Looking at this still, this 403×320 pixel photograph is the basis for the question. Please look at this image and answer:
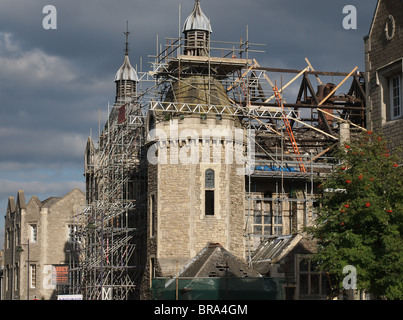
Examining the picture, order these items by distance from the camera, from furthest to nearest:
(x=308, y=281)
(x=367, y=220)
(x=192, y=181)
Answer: (x=192, y=181) → (x=308, y=281) → (x=367, y=220)

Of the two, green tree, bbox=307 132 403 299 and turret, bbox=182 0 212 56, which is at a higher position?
turret, bbox=182 0 212 56

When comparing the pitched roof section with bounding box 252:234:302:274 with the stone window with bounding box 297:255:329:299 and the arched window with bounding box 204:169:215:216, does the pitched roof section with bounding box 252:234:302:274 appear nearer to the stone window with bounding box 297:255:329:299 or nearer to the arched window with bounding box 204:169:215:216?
the stone window with bounding box 297:255:329:299

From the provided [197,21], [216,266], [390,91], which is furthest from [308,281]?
[197,21]

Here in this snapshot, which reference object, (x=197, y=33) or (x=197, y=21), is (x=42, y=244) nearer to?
(x=197, y=33)

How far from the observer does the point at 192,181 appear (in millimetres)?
39562

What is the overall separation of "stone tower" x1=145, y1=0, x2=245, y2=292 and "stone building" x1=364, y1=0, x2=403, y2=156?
41.9ft

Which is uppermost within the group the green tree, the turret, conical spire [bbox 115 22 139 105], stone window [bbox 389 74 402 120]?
conical spire [bbox 115 22 139 105]

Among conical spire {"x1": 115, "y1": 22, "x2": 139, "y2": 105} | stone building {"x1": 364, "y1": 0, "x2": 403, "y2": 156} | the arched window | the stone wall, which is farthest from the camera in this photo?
conical spire {"x1": 115, "y1": 22, "x2": 139, "y2": 105}

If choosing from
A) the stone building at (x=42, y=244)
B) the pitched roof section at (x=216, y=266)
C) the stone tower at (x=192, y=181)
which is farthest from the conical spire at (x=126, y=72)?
the pitched roof section at (x=216, y=266)

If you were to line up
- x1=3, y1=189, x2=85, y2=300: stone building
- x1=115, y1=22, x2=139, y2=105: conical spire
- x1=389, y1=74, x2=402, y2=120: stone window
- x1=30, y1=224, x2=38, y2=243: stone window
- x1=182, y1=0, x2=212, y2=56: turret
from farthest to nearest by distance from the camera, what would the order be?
x1=115, y1=22, x2=139, y2=105: conical spire
x1=30, y1=224, x2=38, y2=243: stone window
x1=3, y1=189, x2=85, y2=300: stone building
x1=182, y1=0, x2=212, y2=56: turret
x1=389, y1=74, x2=402, y2=120: stone window

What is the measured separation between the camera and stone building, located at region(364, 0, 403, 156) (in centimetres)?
2692

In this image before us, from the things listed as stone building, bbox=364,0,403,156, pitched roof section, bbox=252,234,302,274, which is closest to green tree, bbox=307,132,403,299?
stone building, bbox=364,0,403,156

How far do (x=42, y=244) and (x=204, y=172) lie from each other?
27.4 metres

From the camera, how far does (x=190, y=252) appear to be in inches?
1528
